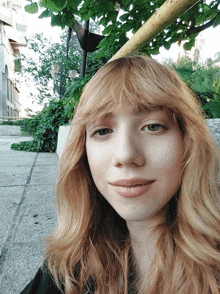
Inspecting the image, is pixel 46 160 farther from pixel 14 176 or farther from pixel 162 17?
pixel 162 17

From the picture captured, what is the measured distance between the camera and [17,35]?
123ft

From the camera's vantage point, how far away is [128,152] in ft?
2.65

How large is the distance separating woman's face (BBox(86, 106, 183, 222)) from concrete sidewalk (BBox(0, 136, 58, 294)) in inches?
39.7

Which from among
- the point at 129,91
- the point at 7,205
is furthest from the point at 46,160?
the point at 129,91

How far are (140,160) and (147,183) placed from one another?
0.28 feet

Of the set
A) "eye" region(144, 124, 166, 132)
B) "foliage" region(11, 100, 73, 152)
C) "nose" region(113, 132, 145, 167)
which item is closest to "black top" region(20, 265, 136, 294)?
"nose" region(113, 132, 145, 167)

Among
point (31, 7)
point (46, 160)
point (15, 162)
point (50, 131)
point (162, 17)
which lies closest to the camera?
point (162, 17)

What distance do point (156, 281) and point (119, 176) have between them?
385 mm

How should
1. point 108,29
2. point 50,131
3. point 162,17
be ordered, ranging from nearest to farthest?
1. point 162,17
2. point 108,29
3. point 50,131

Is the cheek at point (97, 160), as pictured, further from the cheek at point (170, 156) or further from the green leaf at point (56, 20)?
the green leaf at point (56, 20)

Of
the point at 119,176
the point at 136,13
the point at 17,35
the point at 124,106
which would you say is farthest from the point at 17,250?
the point at 17,35

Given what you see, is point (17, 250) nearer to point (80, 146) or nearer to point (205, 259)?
point (80, 146)

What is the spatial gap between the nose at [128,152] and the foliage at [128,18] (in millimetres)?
1632

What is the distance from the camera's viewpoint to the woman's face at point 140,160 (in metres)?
0.83
